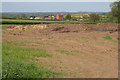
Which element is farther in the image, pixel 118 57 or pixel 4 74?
pixel 118 57

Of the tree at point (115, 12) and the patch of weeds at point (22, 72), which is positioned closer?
the patch of weeds at point (22, 72)

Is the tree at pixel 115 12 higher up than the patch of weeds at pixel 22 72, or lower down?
higher up

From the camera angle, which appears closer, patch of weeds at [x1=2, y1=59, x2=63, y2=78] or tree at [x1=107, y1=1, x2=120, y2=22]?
patch of weeds at [x1=2, y1=59, x2=63, y2=78]

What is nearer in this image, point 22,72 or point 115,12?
point 22,72

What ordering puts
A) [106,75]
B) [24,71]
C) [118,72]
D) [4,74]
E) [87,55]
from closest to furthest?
[4,74]
[24,71]
[106,75]
[118,72]
[87,55]

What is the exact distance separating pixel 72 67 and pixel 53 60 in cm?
101

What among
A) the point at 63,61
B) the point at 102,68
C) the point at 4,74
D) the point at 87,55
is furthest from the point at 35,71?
the point at 87,55

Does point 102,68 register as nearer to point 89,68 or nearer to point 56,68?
point 89,68

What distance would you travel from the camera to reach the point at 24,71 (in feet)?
15.8

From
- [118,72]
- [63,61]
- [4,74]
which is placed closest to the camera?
[4,74]

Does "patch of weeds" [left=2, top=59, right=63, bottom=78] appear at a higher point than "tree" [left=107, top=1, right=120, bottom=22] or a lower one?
lower

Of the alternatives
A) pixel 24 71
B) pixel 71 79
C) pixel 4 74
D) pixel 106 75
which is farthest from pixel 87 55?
pixel 4 74

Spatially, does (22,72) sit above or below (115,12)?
below

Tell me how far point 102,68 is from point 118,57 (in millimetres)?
2312
